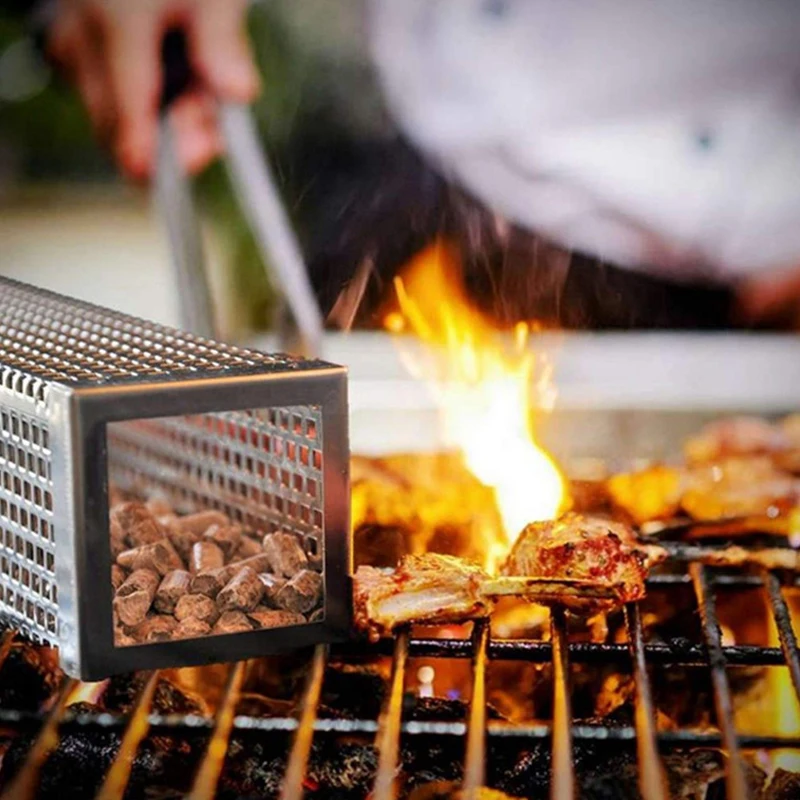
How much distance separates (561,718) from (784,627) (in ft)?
1.87

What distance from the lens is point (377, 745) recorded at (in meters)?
2.38

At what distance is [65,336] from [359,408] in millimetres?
2485

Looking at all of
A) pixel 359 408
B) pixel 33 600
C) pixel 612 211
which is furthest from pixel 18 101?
pixel 33 600

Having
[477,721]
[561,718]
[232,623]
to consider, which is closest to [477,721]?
[477,721]

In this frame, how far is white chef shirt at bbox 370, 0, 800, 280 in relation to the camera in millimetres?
5242

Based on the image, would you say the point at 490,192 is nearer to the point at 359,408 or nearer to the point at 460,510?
the point at 359,408

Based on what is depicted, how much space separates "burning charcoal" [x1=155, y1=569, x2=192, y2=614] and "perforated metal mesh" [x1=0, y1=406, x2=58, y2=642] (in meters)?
0.20

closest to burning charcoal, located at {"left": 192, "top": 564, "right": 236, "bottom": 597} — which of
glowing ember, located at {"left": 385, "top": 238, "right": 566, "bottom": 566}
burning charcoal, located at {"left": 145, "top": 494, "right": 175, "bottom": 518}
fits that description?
burning charcoal, located at {"left": 145, "top": 494, "right": 175, "bottom": 518}

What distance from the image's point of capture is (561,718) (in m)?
2.35

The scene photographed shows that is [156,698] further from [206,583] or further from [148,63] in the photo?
[148,63]

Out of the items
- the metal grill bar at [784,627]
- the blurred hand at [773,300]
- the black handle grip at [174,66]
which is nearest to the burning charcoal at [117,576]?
the metal grill bar at [784,627]

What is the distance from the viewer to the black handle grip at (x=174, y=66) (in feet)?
16.6

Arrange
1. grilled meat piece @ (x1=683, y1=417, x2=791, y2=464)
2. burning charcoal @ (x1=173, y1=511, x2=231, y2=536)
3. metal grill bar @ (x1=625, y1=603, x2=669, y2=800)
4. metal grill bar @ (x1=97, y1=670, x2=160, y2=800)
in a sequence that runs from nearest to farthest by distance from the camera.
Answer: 1. metal grill bar @ (x1=625, y1=603, x2=669, y2=800)
2. metal grill bar @ (x1=97, y1=670, x2=160, y2=800)
3. burning charcoal @ (x1=173, y1=511, x2=231, y2=536)
4. grilled meat piece @ (x1=683, y1=417, x2=791, y2=464)

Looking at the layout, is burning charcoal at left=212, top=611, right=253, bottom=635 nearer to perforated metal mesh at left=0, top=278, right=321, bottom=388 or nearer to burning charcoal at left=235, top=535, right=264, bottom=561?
burning charcoal at left=235, top=535, right=264, bottom=561
